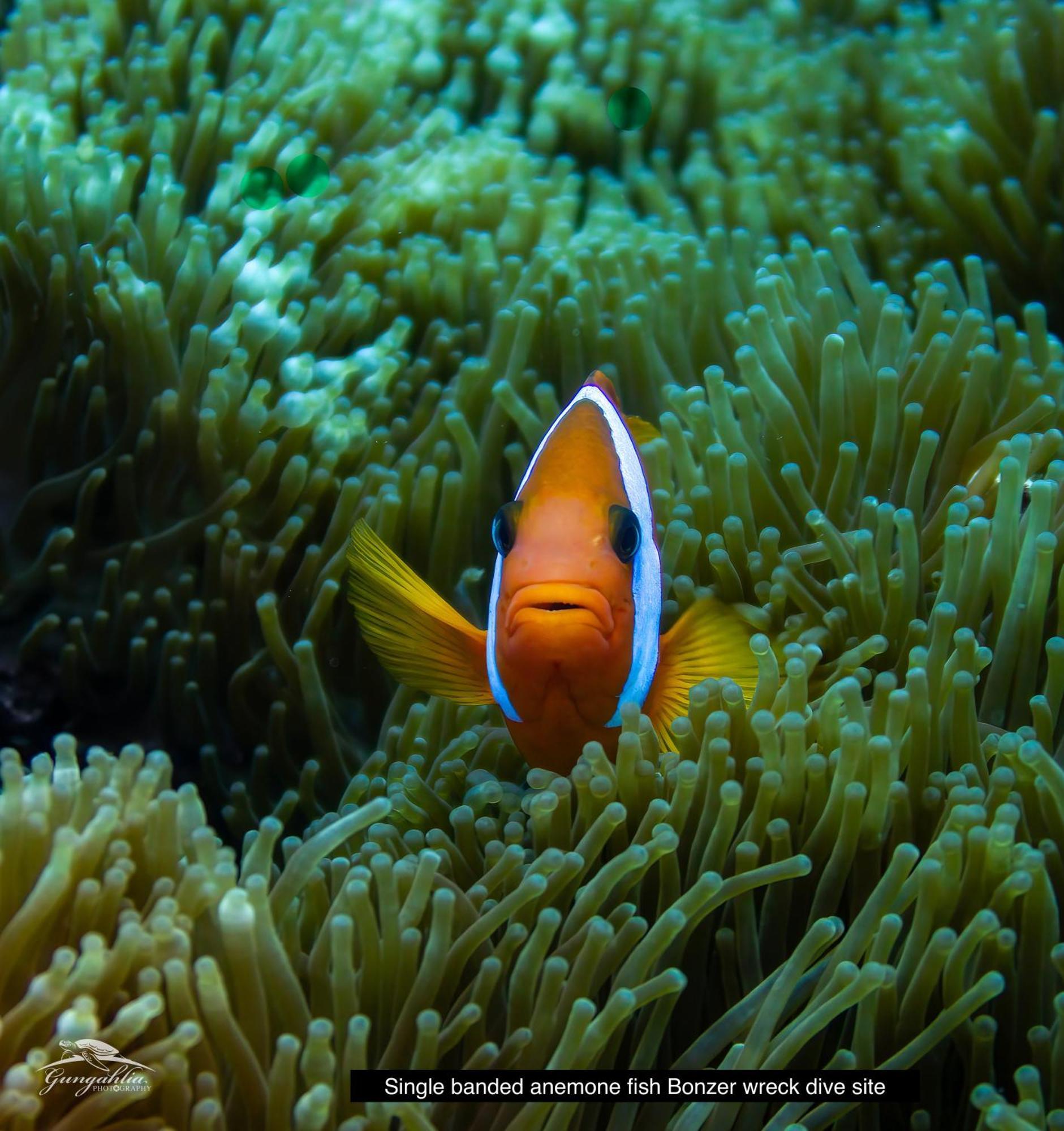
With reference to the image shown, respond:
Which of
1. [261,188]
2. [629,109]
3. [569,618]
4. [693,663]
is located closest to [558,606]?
[569,618]

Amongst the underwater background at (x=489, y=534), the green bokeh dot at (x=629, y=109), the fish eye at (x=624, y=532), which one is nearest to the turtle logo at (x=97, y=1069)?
the underwater background at (x=489, y=534)

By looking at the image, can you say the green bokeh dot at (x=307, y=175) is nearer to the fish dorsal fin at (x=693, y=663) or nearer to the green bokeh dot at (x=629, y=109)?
the green bokeh dot at (x=629, y=109)

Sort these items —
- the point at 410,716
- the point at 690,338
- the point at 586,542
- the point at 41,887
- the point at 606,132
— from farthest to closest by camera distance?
the point at 606,132 < the point at 690,338 < the point at 410,716 < the point at 586,542 < the point at 41,887

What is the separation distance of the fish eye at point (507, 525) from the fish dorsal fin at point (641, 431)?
0.40 m

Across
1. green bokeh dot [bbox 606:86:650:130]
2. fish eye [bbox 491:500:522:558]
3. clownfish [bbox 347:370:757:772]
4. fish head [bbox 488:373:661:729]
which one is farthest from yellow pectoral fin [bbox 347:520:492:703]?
green bokeh dot [bbox 606:86:650:130]

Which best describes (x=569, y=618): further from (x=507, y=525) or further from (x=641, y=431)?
(x=641, y=431)

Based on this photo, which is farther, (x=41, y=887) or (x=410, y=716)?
(x=410, y=716)

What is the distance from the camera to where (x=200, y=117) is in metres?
1.81

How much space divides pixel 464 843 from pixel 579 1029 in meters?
0.31

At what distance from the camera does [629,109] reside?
216 centimetres

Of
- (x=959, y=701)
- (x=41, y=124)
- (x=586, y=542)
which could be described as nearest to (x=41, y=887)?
(x=586, y=542)

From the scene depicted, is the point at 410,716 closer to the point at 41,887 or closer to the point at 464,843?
the point at 464,843

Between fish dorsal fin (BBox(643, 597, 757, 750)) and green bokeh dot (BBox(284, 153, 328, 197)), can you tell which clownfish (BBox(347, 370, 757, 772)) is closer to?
fish dorsal fin (BBox(643, 597, 757, 750))

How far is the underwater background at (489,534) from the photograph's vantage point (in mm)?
849
